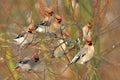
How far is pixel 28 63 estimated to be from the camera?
28.5 ft

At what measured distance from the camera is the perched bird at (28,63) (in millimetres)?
8324

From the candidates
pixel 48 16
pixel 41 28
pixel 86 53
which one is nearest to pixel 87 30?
pixel 86 53

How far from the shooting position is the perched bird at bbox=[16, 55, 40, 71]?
832cm

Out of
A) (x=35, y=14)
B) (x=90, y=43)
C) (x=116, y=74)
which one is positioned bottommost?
(x=116, y=74)

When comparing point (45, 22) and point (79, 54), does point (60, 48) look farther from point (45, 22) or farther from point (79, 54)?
point (45, 22)

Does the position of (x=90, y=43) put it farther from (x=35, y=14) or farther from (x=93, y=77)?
(x=35, y=14)

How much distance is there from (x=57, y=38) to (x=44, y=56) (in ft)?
1.78

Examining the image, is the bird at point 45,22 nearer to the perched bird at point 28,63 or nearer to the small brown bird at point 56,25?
the small brown bird at point 56,25

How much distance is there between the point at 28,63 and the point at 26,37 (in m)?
0.60

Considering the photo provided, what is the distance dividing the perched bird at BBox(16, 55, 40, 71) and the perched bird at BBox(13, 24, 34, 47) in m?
0.26

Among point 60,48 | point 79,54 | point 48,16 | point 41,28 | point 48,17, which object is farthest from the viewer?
point 48,17

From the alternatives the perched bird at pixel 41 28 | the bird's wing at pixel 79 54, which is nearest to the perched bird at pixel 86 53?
the bird's wing at pixel 79 54

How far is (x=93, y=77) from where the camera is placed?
880 centimetres

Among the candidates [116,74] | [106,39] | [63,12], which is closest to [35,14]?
[63,12]
